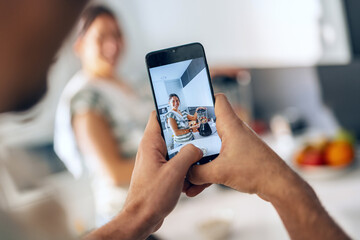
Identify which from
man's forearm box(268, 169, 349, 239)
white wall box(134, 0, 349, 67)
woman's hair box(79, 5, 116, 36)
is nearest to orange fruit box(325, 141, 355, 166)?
white wall box(134, 0, 349, 67)

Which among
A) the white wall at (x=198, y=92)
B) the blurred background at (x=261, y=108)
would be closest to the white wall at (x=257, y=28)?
the blurred background at (x=261, y=108)

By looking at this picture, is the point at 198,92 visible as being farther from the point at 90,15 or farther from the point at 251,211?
the point at 90,15

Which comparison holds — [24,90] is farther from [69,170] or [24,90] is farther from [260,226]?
[69,170]

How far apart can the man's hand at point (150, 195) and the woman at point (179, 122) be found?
0.6 inches

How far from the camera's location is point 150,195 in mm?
309

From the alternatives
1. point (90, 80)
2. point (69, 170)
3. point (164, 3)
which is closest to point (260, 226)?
point (90, 80)

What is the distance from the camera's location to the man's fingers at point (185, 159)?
31 centimetres

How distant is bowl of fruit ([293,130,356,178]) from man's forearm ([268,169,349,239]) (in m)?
0.55

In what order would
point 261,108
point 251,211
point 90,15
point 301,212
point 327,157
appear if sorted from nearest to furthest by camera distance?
point 301,212
point 251,211
point 327,157
point 90,15
point 261,108

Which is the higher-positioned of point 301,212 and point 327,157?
point 301,212

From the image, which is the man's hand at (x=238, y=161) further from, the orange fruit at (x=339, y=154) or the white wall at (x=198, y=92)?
the orange fruit at (x=339, y=154)

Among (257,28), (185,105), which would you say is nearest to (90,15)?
(257,28)

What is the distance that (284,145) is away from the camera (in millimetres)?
1043

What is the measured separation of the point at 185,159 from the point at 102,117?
0.67 meters
